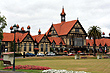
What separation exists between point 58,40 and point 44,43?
9.11 metres

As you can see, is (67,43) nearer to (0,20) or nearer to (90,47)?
(90,47)

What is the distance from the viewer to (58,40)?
9500cm

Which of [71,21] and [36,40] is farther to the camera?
[71,21]

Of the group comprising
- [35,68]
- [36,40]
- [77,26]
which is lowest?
[35,68]

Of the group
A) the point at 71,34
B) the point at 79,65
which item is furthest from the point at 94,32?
the point at 79,65

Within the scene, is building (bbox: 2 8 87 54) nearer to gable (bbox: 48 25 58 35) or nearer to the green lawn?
gable (bbox: 48 25 58 35)

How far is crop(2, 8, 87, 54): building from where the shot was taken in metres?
83.5

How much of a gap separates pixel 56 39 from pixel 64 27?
10364 mm

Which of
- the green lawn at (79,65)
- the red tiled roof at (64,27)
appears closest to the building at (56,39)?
the red tiled roof at (64,27)

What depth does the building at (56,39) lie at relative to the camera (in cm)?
8352

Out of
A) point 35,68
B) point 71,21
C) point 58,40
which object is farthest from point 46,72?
point 71,21

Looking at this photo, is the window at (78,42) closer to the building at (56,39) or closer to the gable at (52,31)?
the building at (56,39)

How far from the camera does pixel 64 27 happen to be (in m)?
102

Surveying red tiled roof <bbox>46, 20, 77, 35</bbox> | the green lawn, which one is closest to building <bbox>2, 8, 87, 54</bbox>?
red tiled roof <bbox>46, 20, 77, 35</bbox>
